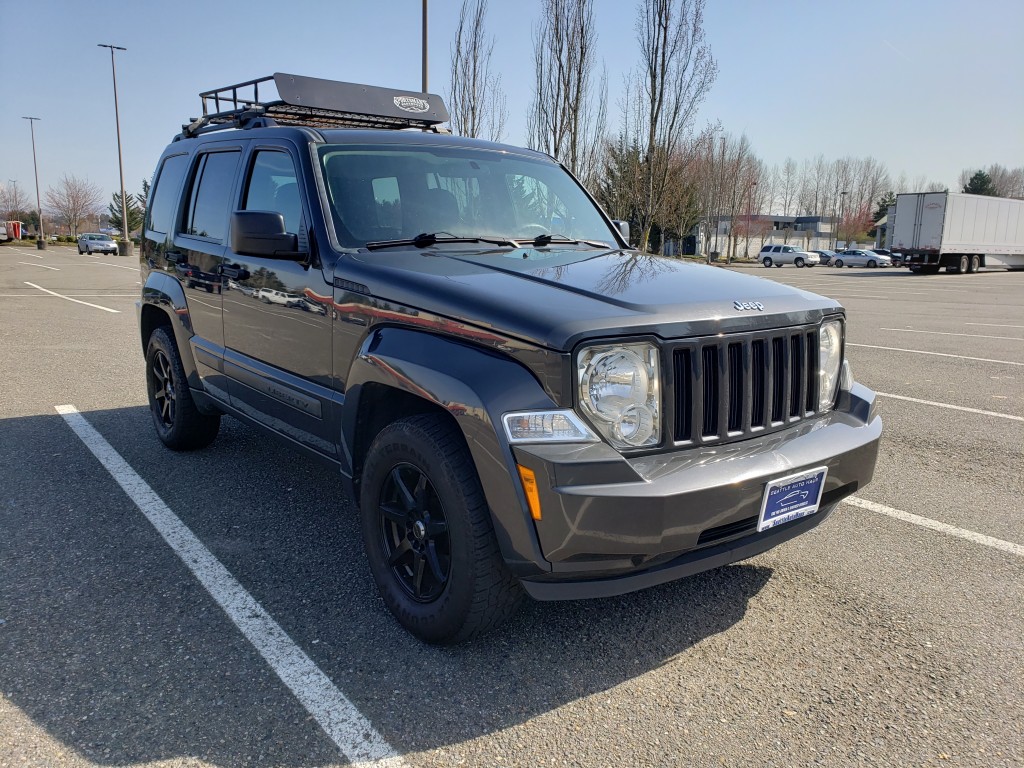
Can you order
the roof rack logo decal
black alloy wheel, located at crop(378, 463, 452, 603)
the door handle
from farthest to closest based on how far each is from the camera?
1. the roof rack logo decal
2. the door handle
3. black alloy wheel, located at crop(378, 463, 452, 603)

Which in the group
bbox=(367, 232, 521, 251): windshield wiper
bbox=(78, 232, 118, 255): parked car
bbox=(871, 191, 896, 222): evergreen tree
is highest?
bbox=(871, 191, 896, 222): evergreen tree

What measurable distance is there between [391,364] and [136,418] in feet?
13.5

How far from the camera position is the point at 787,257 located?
54.1 m

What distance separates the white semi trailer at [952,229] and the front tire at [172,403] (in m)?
36.2

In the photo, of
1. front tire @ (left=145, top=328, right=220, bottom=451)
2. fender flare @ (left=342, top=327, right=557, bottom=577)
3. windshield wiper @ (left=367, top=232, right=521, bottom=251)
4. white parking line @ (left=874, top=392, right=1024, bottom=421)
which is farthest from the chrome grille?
white parking line @ (left=874, top=392, right=1024, bottom=421)

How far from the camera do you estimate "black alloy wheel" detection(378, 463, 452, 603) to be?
269cm

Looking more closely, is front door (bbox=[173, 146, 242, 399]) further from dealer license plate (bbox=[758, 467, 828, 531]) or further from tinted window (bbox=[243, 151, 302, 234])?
dealer license plate (bbox=[758, 467, 828, 531])

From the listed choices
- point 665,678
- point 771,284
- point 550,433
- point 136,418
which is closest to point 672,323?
point 550,433

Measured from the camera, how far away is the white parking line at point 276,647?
2242 mm

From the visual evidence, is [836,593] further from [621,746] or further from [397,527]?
[397,527]

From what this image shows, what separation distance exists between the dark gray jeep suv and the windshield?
0.01 m

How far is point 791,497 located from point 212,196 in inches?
140

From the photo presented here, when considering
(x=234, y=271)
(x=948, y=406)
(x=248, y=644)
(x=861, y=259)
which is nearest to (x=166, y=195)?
(x=234, y=271)

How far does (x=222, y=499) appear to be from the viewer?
4219mm
